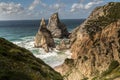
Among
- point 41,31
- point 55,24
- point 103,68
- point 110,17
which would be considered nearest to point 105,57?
point 103,68

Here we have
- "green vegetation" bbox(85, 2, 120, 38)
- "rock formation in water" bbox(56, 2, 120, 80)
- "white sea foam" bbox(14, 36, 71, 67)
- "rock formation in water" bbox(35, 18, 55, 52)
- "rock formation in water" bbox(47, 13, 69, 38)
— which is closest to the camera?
"rock formation in water" bbox(56, 2, 120, 80)

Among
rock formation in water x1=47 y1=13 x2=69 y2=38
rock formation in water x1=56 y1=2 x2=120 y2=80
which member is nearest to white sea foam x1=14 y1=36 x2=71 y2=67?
rock formation in water x1=56 y1=2 x2=120 y2=80

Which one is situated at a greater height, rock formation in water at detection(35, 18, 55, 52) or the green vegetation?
the green vegetation

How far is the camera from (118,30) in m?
78.8

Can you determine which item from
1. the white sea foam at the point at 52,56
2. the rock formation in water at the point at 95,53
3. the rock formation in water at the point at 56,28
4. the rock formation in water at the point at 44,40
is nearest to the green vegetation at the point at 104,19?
the rock formation in water at the point at 95,53

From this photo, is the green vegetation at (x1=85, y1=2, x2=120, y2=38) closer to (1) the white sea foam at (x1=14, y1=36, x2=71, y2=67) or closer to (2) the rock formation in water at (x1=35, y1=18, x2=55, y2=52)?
(1) the white sea foam at (x1=14, y1=36, x2=71, y2=67)

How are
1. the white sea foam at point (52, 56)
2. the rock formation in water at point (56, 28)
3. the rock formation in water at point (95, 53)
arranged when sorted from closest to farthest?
the rock formation in water at point (95, 53) < the white sea foam at point (52, 56) < the rock formation in water at point (56, 28)

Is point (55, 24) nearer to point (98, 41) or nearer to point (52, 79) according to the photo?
point (98, 41)

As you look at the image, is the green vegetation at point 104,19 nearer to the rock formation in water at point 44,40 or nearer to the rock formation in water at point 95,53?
the rock formation in water at point 95,53

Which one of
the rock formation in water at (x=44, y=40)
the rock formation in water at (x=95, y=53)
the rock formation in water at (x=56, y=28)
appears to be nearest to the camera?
the rock formation in water at (x=95, y=53)

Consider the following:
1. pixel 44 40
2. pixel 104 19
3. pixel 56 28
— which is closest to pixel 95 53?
pixel 104 19

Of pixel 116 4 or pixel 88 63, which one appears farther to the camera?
pixel 116 4

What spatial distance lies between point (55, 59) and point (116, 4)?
1288 inches

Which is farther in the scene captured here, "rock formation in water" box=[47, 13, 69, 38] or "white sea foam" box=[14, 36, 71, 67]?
"rock formation in water" box=[47, 13, 69, 38]
